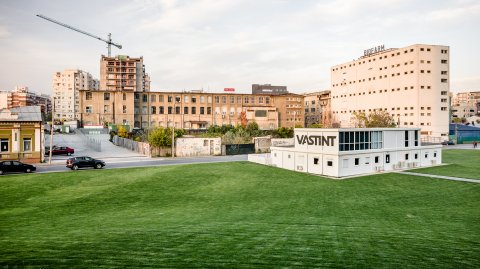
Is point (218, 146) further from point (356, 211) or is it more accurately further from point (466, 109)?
point (466, 109)

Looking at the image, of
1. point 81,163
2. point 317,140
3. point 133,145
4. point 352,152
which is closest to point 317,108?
point 133,145

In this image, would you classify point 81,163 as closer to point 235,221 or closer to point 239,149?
→ point 239,149

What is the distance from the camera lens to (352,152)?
38.5 m

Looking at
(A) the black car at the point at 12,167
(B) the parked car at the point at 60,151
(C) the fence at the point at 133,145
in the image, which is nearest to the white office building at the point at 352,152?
(C) the fence at the point at 133,145

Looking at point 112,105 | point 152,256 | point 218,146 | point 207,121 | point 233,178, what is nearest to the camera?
point 152,256

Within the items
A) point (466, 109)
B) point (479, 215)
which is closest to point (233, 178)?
point (479, 215)

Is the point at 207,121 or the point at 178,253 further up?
the point at 207,121

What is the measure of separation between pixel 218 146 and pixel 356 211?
4078 cm

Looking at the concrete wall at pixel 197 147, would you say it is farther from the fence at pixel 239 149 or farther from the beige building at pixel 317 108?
the beige building at pixel 317 108

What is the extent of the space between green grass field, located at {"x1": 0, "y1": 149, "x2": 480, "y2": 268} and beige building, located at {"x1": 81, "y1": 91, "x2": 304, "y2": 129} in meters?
67.9

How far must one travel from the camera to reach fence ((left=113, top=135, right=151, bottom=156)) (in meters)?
58.5

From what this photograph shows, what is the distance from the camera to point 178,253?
13.0m

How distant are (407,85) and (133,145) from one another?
295ft

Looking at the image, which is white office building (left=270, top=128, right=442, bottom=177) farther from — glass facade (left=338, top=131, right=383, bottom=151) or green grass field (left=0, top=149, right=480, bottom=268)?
green grass field (left=0, top=149, right=480, bottom=268)
